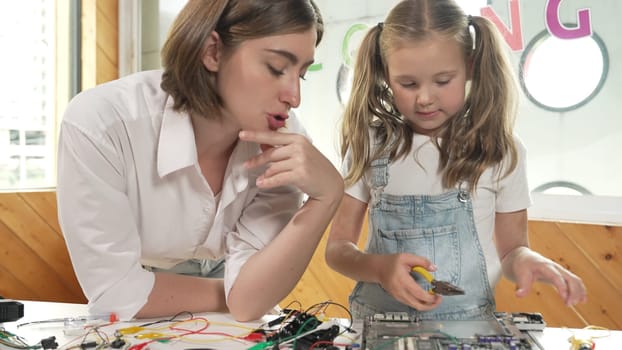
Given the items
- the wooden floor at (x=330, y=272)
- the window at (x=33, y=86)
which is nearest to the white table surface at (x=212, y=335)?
the wooden floor at (x=330, y=272)

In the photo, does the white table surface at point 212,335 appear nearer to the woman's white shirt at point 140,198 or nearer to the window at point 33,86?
the woman's white shirt at point 140,198

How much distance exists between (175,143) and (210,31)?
0.69 ft

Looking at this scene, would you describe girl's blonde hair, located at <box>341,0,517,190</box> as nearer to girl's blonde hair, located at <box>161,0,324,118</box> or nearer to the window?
girl's blonde hair, located at <box>161,0,324,118</box>

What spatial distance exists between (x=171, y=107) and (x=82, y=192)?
23cm

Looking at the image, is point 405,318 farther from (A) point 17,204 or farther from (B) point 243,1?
(A) point 17,204

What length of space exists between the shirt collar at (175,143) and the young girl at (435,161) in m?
0.41

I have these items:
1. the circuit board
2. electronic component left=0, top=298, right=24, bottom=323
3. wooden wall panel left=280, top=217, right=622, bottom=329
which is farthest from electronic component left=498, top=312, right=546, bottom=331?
wooden wall panel left=280, top=217, right=622, bottom=329

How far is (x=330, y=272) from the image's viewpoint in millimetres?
2557

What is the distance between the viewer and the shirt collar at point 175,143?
44.8 inches

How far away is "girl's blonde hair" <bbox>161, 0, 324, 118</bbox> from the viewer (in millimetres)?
1082

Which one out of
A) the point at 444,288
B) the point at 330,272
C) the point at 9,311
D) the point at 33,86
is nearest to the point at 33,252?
the point at 33,86

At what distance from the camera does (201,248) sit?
128cm

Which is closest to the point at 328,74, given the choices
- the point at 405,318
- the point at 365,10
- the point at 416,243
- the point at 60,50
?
the point at 365,10

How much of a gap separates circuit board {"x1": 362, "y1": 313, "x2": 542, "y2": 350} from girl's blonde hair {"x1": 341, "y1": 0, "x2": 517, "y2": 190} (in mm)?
440
